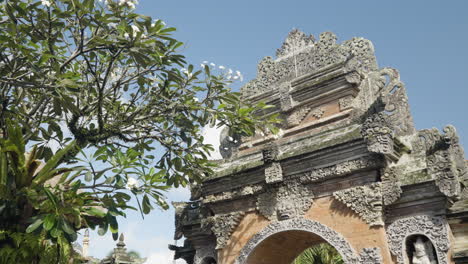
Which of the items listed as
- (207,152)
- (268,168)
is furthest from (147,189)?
(268,168)

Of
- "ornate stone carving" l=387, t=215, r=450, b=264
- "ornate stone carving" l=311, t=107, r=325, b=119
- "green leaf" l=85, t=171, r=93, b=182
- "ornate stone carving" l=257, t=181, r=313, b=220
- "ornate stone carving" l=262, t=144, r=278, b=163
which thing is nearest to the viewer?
"green leaf" l=85, t=171, r=93, b=182

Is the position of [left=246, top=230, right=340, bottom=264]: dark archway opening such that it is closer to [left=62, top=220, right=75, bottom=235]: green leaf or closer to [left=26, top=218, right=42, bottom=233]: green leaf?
[left=62, top=220, right=75, bottom=235]: green leaf

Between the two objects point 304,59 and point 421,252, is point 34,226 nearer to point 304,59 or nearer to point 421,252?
point 421,252

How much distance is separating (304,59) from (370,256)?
469 cm

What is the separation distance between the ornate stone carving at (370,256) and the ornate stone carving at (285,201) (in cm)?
130

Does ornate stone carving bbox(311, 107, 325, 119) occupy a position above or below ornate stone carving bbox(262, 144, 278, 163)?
above

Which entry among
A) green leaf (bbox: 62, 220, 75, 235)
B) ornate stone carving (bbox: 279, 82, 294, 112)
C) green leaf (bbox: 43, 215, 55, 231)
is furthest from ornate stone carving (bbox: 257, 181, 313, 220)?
green leaf (bbox: 43, 215, 55, 231)

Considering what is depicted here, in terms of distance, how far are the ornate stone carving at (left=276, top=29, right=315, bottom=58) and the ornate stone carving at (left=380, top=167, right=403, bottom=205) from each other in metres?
3.90

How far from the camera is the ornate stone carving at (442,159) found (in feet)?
23.1

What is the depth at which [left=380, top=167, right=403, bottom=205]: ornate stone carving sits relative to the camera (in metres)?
7.51

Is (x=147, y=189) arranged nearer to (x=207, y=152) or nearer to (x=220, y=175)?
(x=207, y=152)

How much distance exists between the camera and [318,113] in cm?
966

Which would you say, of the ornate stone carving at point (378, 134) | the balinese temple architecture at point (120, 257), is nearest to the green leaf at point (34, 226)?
the ornate stone carving at point (378, 134)

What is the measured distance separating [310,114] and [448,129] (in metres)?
2.85
